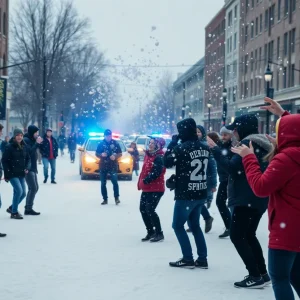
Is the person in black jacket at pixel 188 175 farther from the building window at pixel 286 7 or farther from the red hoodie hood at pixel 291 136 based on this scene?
the building window at pixel 286 7

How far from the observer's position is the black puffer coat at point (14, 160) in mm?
11820

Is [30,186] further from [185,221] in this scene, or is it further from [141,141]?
[141,141]

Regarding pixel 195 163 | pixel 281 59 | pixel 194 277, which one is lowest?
pixel 194 277

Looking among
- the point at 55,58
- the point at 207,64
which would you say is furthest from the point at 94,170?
the point at 207,64

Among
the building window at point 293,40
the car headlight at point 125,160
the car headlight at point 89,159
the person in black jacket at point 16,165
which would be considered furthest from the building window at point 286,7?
the person in black jacket at point 16,165

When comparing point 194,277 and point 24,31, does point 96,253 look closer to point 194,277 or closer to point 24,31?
point 194,277

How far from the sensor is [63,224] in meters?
11.5

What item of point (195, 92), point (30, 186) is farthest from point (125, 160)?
point (195, 92)

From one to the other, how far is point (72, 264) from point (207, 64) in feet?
257

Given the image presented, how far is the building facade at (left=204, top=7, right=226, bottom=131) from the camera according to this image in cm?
7483

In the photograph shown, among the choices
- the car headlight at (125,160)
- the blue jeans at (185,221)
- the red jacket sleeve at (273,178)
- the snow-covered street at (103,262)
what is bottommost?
the snow-covered street at (103,262)

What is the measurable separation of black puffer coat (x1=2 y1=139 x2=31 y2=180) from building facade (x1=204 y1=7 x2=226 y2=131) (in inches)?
2335

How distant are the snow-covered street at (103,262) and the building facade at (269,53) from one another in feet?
93.2

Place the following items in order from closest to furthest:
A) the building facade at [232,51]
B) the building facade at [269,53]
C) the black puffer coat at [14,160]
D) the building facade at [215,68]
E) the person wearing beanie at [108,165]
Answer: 1. the black puffer coat at [14,160]
2. the person wearing beanie at [108,165]
3. the building facade at [269,53]
4. the building facade at [232,51]
5. the building facade at [215,68]
